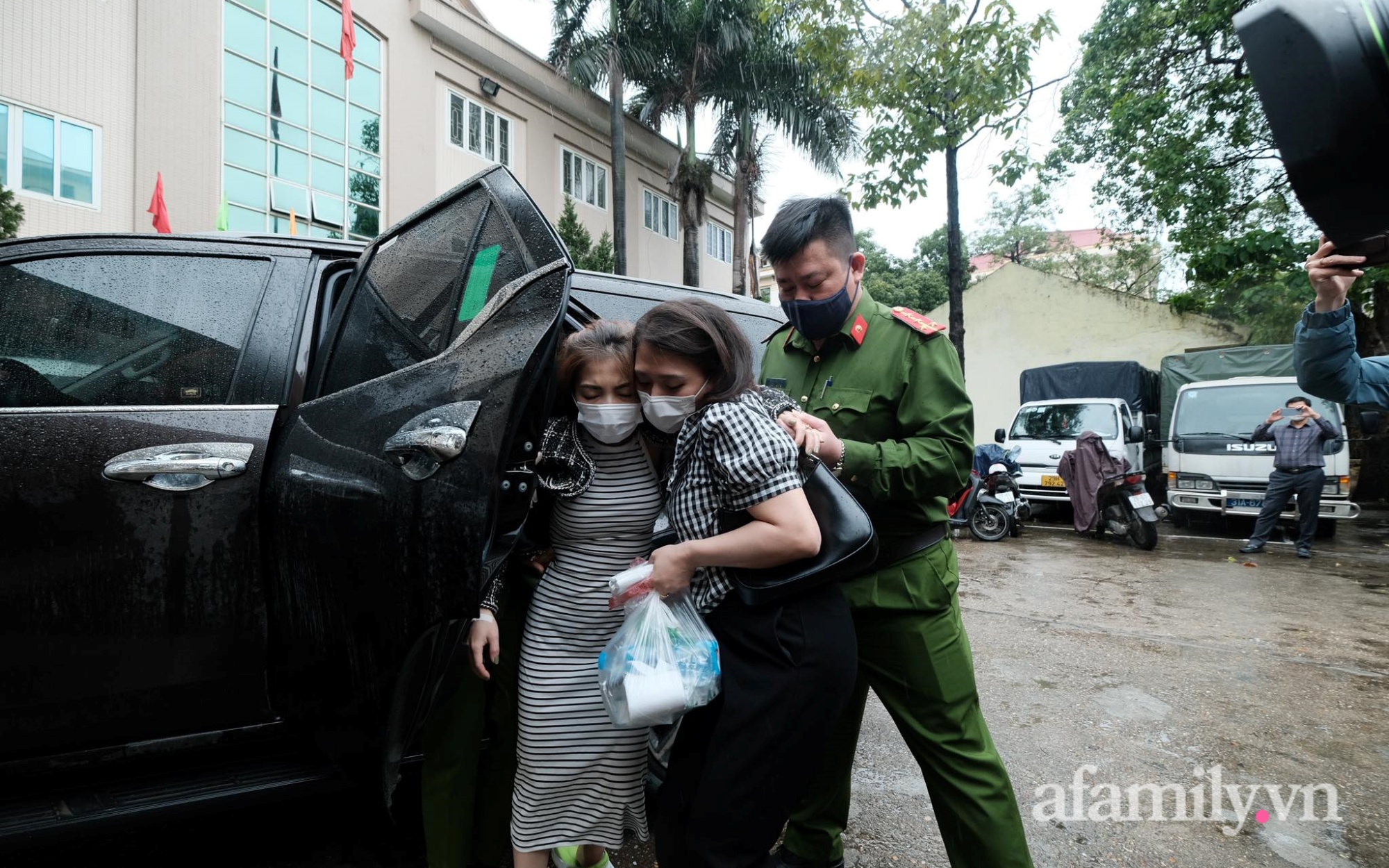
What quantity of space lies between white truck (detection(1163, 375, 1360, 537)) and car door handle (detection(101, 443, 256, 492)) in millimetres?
9921

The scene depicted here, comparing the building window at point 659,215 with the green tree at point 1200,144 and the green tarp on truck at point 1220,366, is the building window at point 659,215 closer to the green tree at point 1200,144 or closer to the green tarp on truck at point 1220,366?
the green tree at point 1200,144

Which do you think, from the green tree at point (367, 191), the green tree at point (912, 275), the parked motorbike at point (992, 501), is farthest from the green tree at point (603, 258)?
the green tree at point (912, 275)

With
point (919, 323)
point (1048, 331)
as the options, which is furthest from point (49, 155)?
point (1048, 331)

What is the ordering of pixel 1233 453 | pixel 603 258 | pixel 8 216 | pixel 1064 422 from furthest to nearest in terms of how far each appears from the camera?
pixel 603 258 → pixel 1064 422 → pixel 1233 453 → pixel 8 216

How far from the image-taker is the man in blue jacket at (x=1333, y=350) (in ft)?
5.05

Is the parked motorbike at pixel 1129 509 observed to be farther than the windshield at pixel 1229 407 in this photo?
No

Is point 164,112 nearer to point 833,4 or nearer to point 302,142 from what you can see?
point 302,142

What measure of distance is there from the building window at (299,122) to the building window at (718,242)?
11713 millimetres

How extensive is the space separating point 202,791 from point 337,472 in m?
0.84

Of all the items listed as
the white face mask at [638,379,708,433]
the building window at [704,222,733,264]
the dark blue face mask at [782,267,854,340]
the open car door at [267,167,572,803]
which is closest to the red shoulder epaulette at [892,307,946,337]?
the dark blue face mask at [782,267,854,340]

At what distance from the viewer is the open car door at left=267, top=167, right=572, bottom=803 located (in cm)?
148

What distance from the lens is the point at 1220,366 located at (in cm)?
1269

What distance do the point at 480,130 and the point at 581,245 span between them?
3.15m

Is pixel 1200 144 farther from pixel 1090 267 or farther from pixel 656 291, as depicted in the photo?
pixel 1090 267
